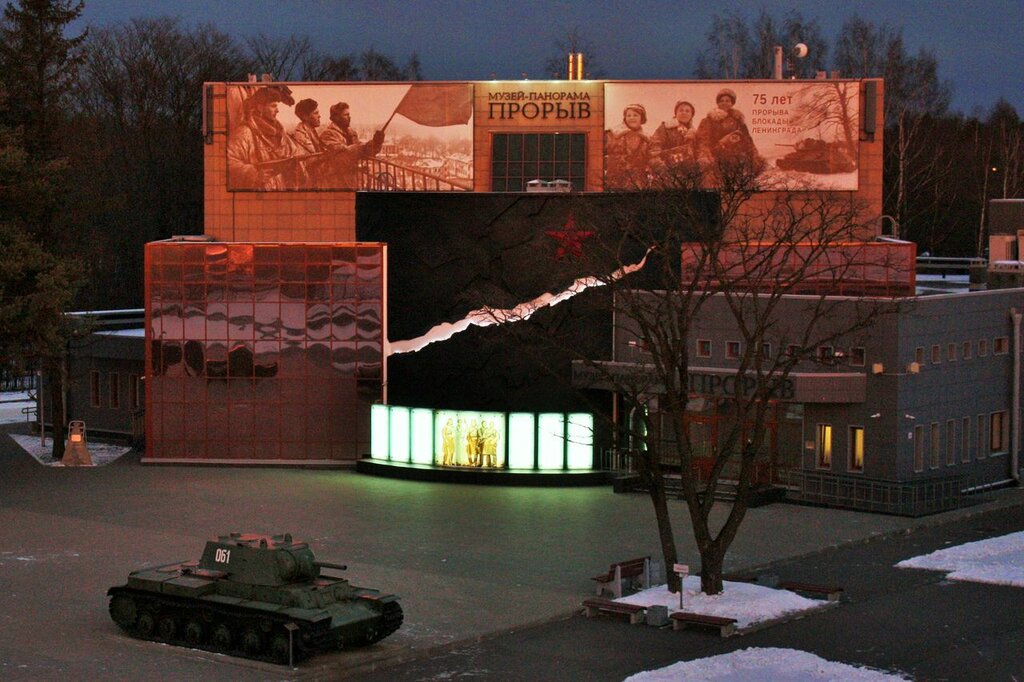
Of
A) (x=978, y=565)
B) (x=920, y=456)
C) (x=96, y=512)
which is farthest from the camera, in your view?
(x=920, y=456)

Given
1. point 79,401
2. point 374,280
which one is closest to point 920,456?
point 374,280

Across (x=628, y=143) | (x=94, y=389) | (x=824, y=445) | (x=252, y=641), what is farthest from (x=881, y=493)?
(x=94, y=389)

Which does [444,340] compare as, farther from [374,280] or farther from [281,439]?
[281,439]

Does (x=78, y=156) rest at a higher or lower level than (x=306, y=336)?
higher

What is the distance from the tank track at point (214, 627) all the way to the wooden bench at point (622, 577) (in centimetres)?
579

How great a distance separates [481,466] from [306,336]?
631cm

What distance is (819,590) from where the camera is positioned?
25.4 meters

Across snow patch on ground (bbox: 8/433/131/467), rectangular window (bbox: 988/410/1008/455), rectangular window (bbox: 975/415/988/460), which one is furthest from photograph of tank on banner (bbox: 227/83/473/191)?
rectangular window (bbox: 988/410/1008/455)

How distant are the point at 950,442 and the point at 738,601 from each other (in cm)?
1490

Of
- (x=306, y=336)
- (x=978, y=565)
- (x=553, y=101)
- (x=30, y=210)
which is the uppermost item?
(x=553, y=101)

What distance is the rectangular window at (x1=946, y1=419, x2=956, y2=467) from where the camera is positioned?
37406 mm

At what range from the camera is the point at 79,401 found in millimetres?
49062

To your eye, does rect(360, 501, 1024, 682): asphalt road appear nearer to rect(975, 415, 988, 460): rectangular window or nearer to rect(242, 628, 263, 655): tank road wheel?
rect(242, 628, 263, 655): tank road wheel

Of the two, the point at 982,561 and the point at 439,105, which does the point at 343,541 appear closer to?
the point at 982,561
